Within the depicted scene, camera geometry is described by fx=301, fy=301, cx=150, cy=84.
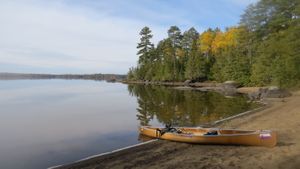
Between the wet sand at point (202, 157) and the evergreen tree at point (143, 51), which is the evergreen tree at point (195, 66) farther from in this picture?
the wet sand at point (202, 157)

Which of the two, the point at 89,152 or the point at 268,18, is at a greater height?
the point at 268,18

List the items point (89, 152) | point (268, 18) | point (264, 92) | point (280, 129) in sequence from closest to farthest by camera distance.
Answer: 1. point (89, 152)
2. point (280, 129)
3. point (264, 92)
4. point (268, 18)

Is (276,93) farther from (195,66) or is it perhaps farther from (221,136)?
(195,66)

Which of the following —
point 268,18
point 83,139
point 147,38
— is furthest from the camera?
point 147,38

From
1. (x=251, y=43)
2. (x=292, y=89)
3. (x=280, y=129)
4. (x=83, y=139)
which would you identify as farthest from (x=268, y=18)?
(x=83, y=139)

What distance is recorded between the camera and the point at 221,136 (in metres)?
12.4

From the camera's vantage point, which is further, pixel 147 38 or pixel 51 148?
pixel 147 38

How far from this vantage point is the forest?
33594 mm

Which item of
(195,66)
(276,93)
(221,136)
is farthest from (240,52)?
(221,136)

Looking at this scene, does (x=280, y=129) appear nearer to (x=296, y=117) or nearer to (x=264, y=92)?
(x=296, y=117)

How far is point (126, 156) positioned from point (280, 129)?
7.93 m

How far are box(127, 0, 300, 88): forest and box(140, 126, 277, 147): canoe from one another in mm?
18019

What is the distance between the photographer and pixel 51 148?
1439 centimetres

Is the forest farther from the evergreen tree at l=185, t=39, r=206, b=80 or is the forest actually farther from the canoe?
the canoe
